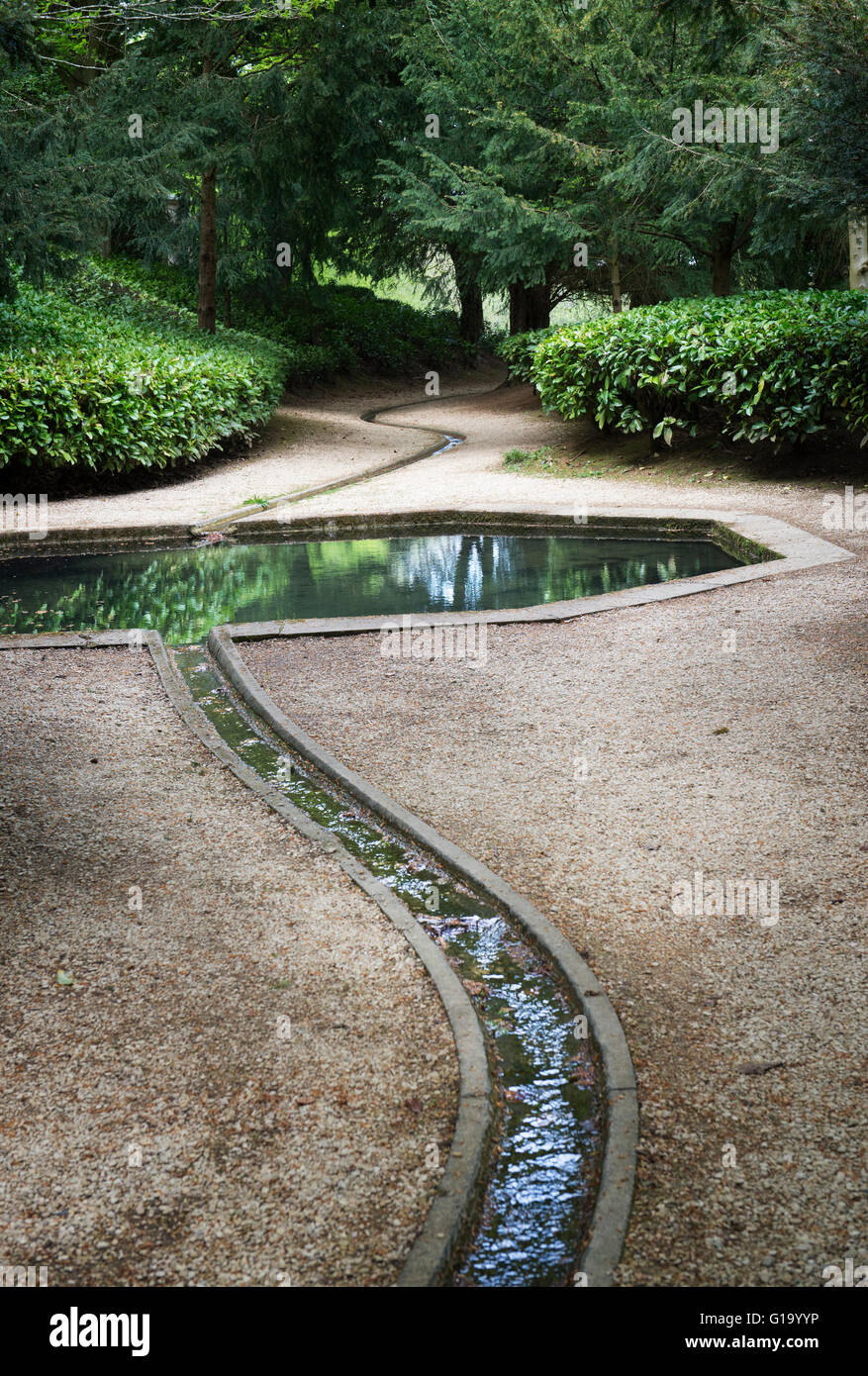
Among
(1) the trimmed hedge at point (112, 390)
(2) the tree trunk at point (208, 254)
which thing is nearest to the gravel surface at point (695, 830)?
(1) the trimmed hedge at point (112, 390)

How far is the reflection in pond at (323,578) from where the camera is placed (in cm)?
782

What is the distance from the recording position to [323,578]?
876 cm

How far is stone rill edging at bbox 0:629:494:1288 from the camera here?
2131 millimetres

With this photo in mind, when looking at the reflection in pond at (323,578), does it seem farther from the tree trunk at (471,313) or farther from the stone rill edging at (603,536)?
the tree trunk at (471,313)

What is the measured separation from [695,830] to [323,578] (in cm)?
528

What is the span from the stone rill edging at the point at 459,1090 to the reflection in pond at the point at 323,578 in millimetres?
3040

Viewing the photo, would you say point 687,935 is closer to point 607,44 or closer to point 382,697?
point 382,697

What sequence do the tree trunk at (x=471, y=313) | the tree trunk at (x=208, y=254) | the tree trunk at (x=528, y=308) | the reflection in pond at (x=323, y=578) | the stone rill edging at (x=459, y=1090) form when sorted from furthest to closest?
the tree trunk at (x=471, y=313)
the tree trunk at (x=528, y=308)
the tree trunk at (x=208, y=254)
the reflection in pond at (x=323, y=578)
the stone rill edging at (x=459, y=1090)

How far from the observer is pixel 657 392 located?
12.7 m

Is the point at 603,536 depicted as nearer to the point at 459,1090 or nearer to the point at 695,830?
the point at 695,830

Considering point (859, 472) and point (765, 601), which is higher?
point (859, 472)
